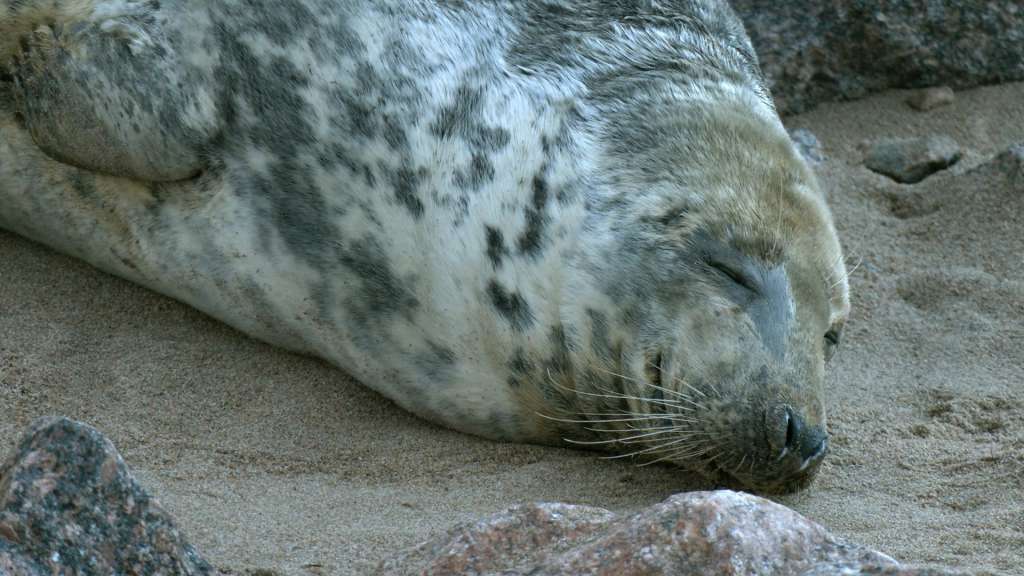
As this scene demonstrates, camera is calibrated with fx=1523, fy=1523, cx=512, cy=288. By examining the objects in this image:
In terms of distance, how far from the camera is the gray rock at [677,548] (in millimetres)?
2639

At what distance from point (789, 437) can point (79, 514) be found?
5.79ft

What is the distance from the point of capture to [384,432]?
13.9 ft

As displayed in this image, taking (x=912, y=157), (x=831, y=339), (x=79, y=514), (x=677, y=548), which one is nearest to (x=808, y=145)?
(x=912, y=157)

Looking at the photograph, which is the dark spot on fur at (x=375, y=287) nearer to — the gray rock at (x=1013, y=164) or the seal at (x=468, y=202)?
the seal at (x=468, y=202)

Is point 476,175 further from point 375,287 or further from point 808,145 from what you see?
point 808,145

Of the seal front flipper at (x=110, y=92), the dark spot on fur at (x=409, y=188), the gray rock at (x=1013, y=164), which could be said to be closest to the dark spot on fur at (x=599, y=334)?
the dark spot on fur at (x=409, y=188)

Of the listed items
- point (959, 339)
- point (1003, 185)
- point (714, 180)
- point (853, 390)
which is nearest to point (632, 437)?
point (714, 180)

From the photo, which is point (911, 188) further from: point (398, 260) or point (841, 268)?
point (398, 260)

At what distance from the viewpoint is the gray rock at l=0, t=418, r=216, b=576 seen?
8.47 ft

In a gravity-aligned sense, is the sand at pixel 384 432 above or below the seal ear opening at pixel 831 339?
below

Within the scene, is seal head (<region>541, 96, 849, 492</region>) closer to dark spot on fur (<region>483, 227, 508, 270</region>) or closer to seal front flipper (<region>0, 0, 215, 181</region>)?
dark spot on fur (<region>483, 227, 508, 270</region>)

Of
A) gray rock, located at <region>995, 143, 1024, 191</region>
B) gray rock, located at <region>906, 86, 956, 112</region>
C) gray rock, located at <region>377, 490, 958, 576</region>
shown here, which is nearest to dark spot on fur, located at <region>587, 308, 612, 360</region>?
gray rock, located at <region>377, 490, 958, 576</region>

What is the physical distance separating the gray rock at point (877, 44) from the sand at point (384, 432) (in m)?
1.66

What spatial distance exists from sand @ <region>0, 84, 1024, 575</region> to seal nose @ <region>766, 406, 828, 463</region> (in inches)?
6.3
